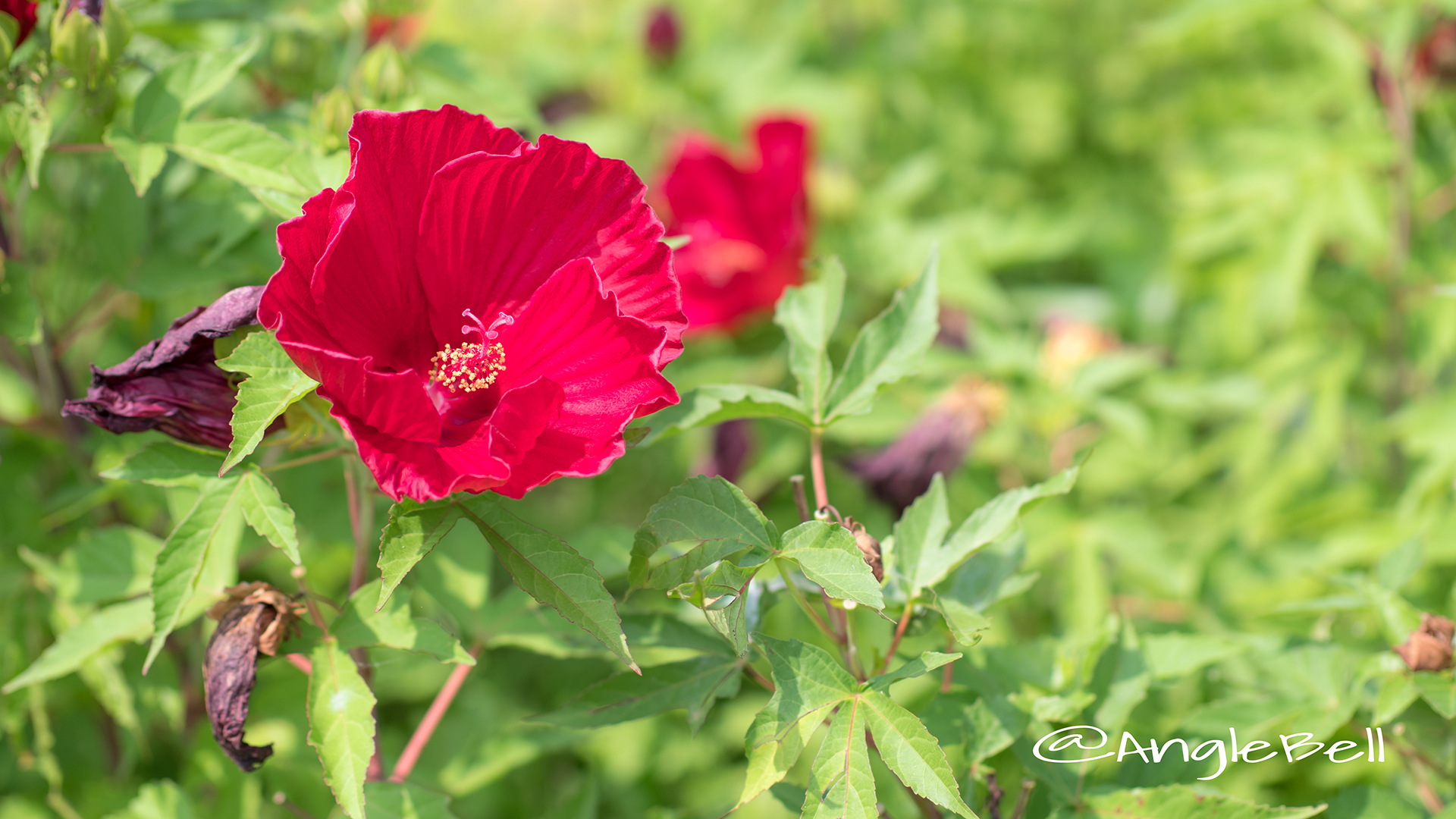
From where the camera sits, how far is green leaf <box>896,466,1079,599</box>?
101 centimetres

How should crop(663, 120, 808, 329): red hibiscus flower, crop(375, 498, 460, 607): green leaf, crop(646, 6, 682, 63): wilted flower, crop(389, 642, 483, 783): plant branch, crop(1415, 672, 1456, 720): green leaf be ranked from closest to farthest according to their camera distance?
1. crop(375, 498, 460, 607): green leaf
2. crop(1415, 672, 1456, 720): green leaf
3. crop(389, 642, 483, 783): plant branch
4. crop(663, 120, 808, 329): red hibiscus flower
5. crop(646, 6, 682, 63): wilted flower

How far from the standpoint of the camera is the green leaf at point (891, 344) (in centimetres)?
110

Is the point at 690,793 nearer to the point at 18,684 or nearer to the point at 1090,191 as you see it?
the point at 18,684

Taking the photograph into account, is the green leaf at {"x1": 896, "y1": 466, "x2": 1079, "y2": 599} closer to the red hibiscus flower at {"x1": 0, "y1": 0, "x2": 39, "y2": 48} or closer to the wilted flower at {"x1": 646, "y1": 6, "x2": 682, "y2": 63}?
the red hibiscus flower at {"x1": 0, "y1": 0, "x2": 39, "y2": 48}

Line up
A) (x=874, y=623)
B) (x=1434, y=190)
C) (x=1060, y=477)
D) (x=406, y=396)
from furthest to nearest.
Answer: (x=1434, y=190) → (x=874, y=623) → (x=1060, y=477) → (x=406, y=396)

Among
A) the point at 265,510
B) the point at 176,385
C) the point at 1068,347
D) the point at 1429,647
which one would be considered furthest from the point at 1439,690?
the point at 1068,347

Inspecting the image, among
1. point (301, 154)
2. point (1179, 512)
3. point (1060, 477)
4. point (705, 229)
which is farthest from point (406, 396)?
point (1179, 512)

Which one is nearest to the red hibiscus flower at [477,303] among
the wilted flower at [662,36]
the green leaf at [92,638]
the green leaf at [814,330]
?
the green leaf at [814,330]

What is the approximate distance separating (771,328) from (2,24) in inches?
57.5

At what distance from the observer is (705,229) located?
86.8 inches

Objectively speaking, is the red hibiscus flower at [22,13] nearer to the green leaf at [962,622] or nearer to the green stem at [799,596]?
the green stem at [799,596]

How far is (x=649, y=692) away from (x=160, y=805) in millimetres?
632

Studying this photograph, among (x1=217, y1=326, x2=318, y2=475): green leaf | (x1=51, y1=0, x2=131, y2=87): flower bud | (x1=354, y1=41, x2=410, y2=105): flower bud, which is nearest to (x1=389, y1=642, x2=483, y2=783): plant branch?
(x1=217, y1=326, x2=318, y2=475): green leaf
